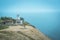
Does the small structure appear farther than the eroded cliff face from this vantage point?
Yes

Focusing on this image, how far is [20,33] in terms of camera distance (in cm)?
479

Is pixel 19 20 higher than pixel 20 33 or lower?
higher

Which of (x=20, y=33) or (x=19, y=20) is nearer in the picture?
(x=20, y=33)

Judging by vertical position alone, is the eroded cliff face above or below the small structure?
below

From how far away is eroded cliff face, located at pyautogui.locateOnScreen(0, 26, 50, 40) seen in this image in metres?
4.63

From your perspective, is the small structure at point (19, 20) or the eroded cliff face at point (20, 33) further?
the small structure at point (19, 20)

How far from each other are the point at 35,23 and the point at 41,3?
2.07ft

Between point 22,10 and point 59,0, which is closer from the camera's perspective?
A: point 22,10

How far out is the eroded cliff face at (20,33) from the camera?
4.63 meters

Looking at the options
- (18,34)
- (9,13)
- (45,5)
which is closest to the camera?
(18,34)

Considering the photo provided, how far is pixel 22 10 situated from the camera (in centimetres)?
514

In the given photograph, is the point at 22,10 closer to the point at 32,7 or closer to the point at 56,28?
the point at 32,7

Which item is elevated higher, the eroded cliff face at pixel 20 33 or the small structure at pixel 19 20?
the small structure at pixel 19 20

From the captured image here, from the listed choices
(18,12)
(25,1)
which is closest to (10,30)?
(18,12)
